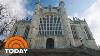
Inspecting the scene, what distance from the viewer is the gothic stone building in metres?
43.7

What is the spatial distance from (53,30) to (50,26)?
1.79 metres

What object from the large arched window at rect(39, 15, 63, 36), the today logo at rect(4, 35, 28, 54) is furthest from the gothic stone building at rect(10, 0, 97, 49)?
the today logo at rect(4, 35, 28, 54)

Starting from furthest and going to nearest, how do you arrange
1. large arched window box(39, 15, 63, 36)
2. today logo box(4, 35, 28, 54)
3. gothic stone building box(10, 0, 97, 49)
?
large arched window box(39, 15, 63, 36)
gothic stone building box(10, 0, 97, 49)
today logo box(4, 35, 28, 54)

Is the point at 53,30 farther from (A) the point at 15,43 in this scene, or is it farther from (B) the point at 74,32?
(A) the point at 15,43

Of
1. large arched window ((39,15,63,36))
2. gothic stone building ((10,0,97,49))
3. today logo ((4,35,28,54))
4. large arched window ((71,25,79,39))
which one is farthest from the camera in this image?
large arched window ((71,25,79,39))

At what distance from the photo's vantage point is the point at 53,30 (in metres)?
46.9

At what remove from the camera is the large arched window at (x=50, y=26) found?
152 feet

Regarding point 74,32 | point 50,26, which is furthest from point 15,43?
point 74,32

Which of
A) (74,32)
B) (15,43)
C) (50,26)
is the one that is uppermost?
(50,26)

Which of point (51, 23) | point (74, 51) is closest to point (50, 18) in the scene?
point (51, 23)

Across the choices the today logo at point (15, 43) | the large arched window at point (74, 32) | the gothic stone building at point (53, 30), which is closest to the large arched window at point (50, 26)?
the gothic stone building at point (53, 30)

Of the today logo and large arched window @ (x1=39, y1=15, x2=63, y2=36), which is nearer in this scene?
the today logo

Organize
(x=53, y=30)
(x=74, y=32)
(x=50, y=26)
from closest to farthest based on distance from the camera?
(x=53, y=30) < (x=50, y=26) < (x=74, y=32)

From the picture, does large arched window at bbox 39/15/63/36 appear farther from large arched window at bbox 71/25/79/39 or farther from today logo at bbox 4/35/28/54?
today logo at bbox 4/35/28/54
